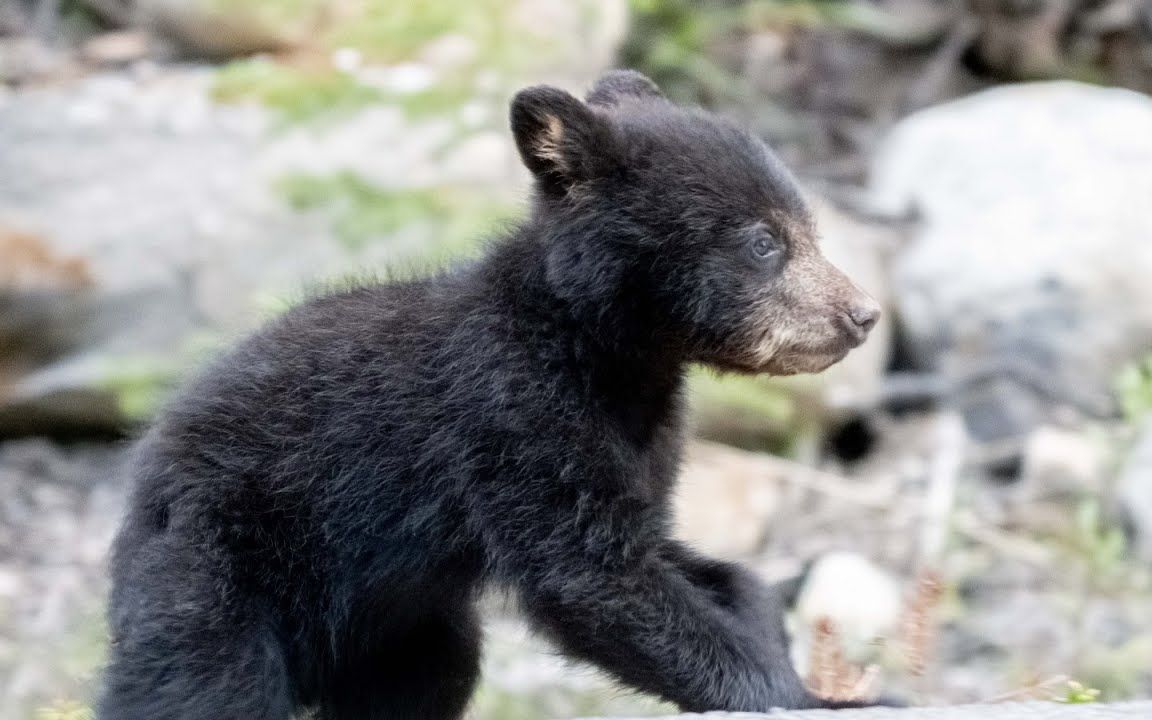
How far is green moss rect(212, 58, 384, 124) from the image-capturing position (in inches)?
328

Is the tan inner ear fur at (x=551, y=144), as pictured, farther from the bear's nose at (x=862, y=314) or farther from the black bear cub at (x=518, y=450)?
the bear's nose at (x=862, y=314)

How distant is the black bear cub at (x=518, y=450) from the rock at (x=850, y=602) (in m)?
2.64

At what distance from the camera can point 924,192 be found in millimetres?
11000

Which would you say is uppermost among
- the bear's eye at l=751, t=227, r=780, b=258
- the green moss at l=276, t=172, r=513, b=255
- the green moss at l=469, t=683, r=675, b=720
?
the bear's eye at l=751, t=227, r=780, b=258

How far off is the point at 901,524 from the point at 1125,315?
2.33m

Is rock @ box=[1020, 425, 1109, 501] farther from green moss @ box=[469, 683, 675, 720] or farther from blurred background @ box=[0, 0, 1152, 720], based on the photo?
green moss @ box=[469, 683, 675, 720]

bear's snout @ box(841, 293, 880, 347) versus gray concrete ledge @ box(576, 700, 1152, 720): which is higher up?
bear's snout @ box(841, 293, 880, 347)

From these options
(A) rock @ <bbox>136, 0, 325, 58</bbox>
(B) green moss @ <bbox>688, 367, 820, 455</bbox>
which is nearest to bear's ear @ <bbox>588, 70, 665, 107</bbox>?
(B) green moss @ <bbox>688, 367, 820, 455</bbox>

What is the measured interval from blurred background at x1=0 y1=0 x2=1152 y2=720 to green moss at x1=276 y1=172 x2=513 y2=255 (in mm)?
22

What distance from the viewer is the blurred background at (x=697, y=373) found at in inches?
298

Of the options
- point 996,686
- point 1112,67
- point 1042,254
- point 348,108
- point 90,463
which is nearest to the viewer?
point 996,686

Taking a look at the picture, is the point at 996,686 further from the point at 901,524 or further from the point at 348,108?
the point at 348,108

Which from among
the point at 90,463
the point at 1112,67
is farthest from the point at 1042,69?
the point at 90,463

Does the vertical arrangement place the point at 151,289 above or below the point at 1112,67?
below
